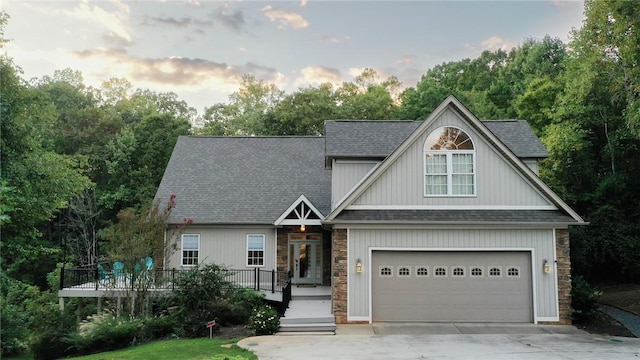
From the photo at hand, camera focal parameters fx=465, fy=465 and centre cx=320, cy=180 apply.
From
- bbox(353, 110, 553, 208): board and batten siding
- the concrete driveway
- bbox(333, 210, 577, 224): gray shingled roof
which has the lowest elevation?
the concrete driveway

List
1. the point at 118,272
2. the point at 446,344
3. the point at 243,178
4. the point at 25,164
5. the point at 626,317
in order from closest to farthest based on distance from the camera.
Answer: the point at 446,344 < the point at 118,272 < the point at 626,317 < the point at 25,164 < the point at 243,178

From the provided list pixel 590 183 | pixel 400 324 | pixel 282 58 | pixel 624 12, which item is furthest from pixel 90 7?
pixel 590 183

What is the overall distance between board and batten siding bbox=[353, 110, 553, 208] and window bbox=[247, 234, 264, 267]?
→ 6.97 meters

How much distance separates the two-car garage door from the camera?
14.2m

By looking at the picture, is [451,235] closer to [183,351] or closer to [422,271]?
[422,271]

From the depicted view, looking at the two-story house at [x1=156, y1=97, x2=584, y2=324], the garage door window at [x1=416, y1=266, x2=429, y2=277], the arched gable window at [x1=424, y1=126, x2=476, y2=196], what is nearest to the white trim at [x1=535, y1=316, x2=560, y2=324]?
the two-story house at [x1=156, y1=97, x2=584, y2=324]

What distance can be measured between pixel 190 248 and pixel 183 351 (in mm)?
9405

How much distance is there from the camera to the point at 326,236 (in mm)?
20703

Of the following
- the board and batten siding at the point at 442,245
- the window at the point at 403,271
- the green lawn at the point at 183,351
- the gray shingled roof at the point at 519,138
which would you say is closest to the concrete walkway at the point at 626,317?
the board and batten siding at the point at 442,245

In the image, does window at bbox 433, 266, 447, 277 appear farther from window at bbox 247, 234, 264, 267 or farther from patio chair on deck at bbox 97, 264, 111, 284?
patio chair on deck at bbox 97, 264, 111, 284

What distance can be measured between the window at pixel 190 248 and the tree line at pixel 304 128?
16.2 feet

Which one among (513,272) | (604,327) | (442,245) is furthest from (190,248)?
(604,327)

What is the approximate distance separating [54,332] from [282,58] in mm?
20072

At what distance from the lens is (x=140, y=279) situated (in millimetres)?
14812
